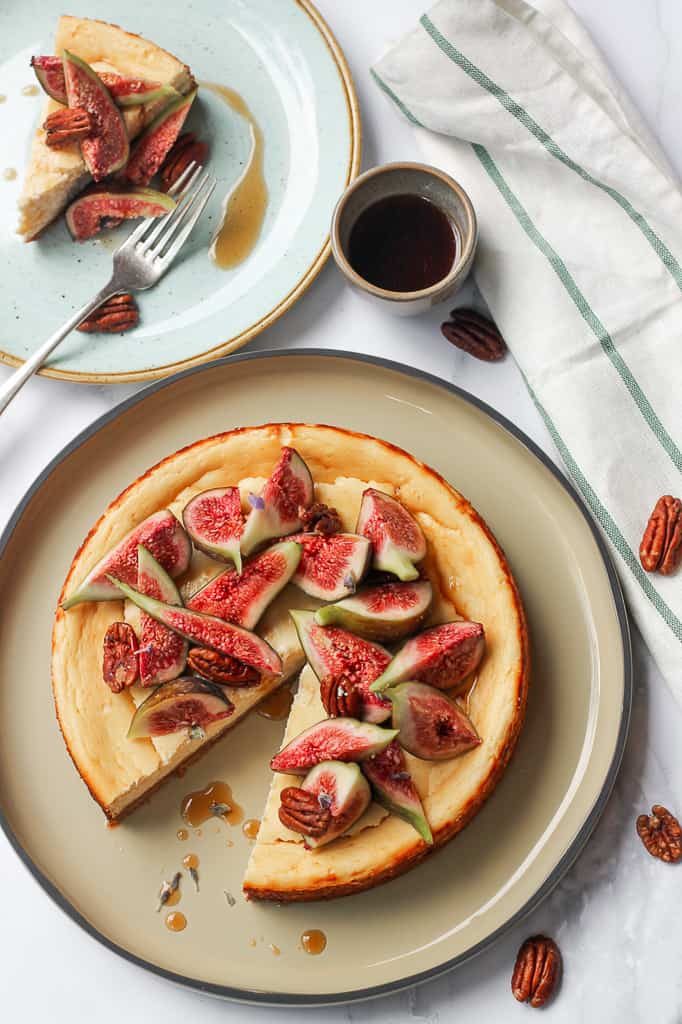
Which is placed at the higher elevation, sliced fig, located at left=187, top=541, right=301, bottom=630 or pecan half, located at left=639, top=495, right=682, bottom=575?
sliced fig, located at left=187, top=541, right=301, bottom=630

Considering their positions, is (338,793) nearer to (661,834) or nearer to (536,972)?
(536,972)

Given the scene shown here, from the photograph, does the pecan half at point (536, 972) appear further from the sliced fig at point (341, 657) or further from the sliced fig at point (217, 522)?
the sliced fig at point (217, 522)

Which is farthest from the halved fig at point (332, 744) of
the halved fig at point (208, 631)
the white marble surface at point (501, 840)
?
the white marble surface at point (501, 840)

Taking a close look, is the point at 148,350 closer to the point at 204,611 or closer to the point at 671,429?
the point at 204,611

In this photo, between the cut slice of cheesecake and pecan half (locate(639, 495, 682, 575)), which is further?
the cut slice of cheesecake

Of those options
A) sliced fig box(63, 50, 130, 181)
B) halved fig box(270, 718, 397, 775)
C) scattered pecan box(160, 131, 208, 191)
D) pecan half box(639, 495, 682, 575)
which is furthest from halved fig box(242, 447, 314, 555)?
sliced fig box(63, 50, 130, 181)

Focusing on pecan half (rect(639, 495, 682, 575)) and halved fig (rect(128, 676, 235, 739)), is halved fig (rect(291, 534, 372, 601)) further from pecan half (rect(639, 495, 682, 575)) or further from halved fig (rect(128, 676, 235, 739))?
pecan half (rect(639, 495, 682, 575))

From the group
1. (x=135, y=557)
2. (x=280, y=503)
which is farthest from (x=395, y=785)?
(x=135, y=557)

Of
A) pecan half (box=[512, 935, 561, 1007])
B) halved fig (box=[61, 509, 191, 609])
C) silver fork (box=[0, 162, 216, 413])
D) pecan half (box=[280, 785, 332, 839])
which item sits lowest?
pecan half (box=[512, 935, 561, 1007])
